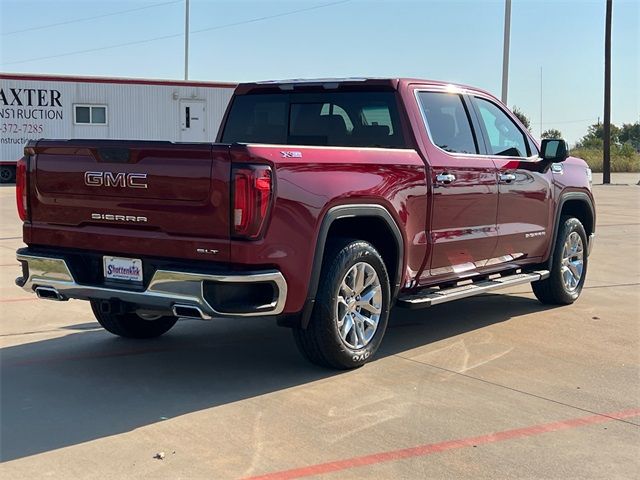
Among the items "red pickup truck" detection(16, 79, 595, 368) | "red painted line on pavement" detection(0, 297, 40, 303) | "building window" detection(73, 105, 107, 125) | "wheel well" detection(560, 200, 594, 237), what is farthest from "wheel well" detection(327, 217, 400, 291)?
"building window" detection(73, 105, 107, 125)

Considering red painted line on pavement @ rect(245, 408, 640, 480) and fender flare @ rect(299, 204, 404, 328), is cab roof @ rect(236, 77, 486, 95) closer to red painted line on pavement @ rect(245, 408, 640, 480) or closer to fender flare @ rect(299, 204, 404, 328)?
fender flare @ rect(299, 204, 404, 328)

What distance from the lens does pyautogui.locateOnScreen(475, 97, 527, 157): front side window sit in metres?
7.05

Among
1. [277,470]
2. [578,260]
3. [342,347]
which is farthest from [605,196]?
[277,470]

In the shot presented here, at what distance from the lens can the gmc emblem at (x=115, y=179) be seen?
4941 mm

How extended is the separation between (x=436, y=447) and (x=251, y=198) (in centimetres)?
170

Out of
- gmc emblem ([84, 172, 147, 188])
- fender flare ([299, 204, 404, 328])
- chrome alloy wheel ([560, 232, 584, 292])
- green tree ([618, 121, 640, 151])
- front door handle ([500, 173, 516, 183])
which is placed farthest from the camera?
green tree ([618, 121, 640, 151])

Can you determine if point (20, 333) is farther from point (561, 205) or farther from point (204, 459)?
point (561, 205)

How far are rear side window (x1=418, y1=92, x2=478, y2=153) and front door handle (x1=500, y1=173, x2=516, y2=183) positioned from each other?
34 centimetres

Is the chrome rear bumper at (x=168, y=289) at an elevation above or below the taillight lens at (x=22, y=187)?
below

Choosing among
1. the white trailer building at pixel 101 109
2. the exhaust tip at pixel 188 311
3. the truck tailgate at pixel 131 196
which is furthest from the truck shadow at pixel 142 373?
the white trailer building at pixel 101 109

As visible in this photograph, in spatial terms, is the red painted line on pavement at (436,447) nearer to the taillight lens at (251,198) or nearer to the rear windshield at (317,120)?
the taillight lens at (251,198)

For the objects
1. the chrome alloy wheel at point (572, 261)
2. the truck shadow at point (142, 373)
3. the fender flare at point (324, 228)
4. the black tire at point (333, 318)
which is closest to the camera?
the truck shadow at point (142, 373)

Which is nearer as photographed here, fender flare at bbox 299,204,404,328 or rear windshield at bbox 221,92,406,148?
fender flare at bbox 299,204,404,328

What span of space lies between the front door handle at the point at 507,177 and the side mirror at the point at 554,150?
1.95 feet
